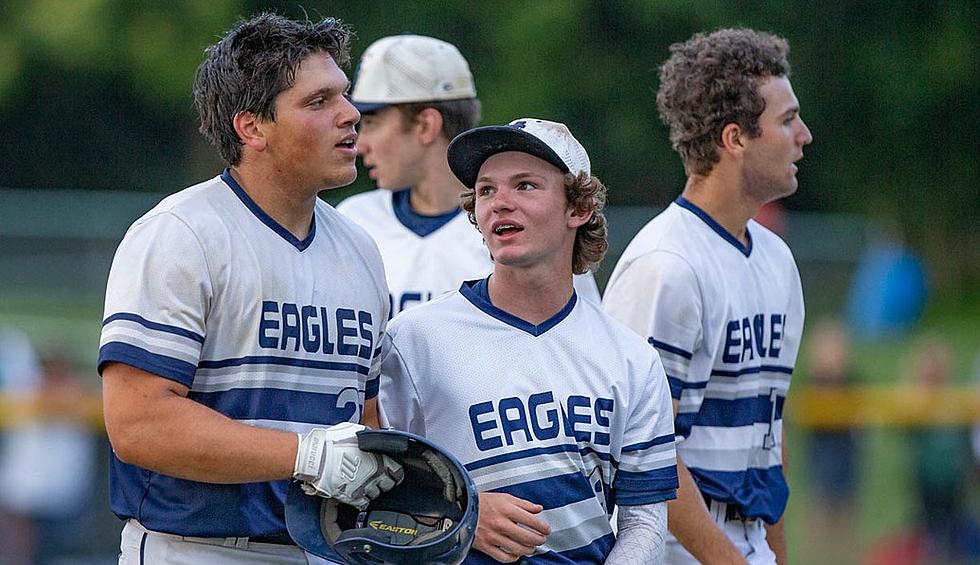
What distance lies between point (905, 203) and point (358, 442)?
25027 mm

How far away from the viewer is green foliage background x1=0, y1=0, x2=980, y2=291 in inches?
915

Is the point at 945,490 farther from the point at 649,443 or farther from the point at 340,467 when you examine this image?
the point at 340,467

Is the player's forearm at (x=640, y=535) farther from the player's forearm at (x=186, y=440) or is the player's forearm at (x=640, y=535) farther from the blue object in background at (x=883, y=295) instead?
the blue object in background at (x=883, y=295)

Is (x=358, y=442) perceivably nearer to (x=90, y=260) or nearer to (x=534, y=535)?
(x=534, y=535)

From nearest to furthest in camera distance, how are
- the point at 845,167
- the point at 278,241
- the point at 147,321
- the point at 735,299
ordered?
the point at 147,321, the point at 278,241, the point at 735,299, the point at 845,167

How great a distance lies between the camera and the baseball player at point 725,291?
4.40 metres

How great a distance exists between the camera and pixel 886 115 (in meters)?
25.4

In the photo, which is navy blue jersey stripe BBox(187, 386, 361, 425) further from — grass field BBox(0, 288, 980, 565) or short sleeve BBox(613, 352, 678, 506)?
grass field BBox(0, 288, 980, 565)

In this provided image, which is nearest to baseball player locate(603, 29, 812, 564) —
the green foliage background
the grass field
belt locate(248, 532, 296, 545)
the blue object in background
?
belt locate(248, 532, 296, 545)

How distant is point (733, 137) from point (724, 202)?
0.68 ft

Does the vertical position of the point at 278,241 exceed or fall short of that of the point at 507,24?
it falls short

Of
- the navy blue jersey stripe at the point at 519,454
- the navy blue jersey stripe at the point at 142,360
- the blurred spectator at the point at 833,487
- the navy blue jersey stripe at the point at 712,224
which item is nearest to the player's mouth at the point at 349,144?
the navy blue jersey stripe at the point at 142,360

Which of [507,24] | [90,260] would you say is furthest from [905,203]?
[90,260]

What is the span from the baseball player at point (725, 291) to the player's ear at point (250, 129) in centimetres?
132
